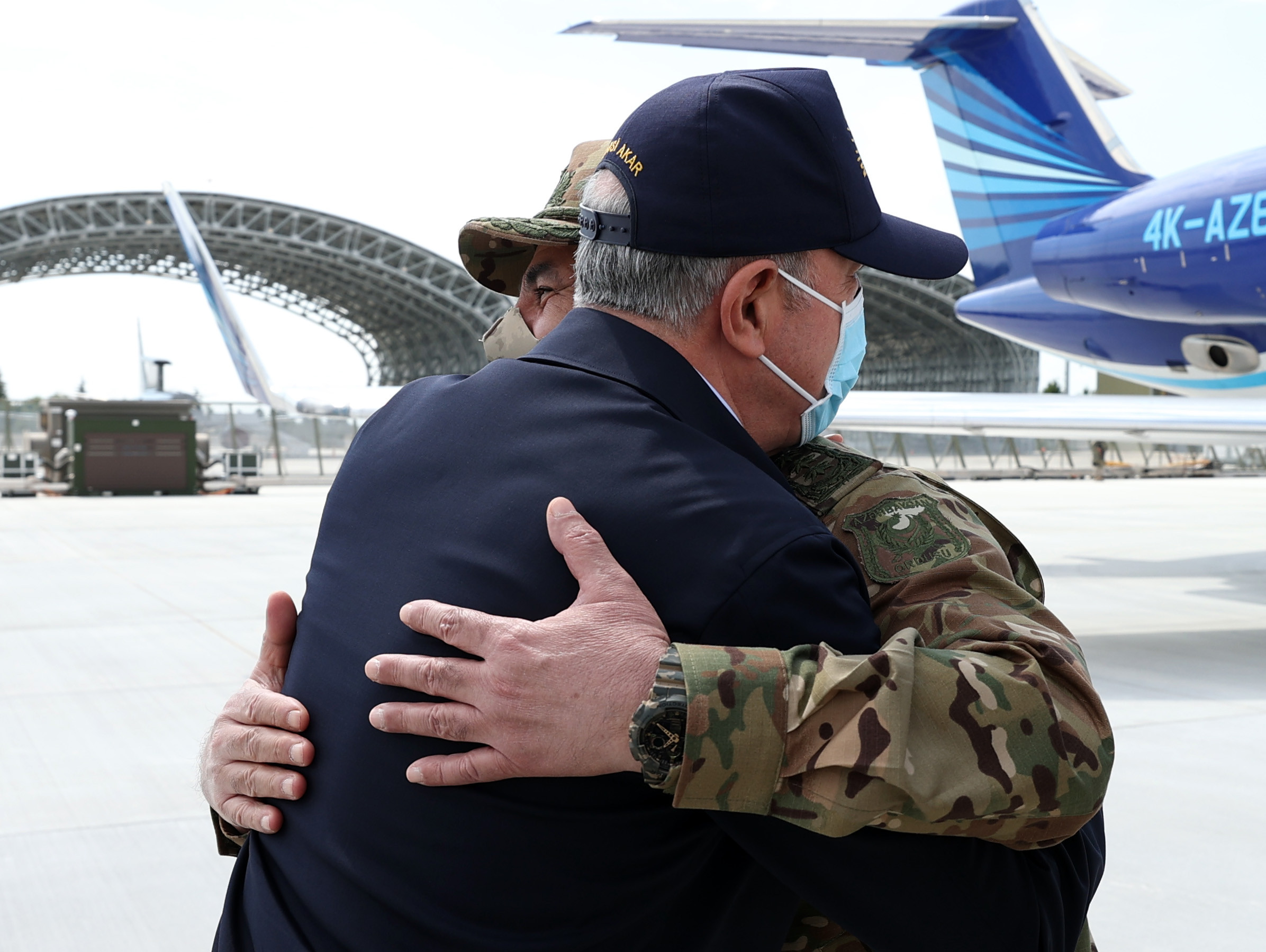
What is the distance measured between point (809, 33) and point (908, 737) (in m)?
13.5

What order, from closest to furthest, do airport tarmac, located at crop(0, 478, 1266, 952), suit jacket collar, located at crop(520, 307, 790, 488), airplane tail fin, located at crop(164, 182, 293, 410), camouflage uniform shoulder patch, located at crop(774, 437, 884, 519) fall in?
suit jacket collar, located at crop(520, 307, 790, 488), camouflage uniform shoulder patch, located at crop(774, 437, 884, 519), airport tarmac, located at crop(0, 478, 1266, 952), airplane tail fin, located at crop(164, 182, 293, 410)

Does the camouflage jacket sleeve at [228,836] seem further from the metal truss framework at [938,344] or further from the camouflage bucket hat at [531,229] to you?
the metal truss framework at [938,344]

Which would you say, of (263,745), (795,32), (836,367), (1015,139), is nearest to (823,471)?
(836,367)

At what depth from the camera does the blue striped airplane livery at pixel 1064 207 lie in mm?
9586

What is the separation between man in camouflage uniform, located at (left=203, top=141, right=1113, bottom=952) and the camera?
3.53 ft

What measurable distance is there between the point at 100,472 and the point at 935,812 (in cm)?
2325

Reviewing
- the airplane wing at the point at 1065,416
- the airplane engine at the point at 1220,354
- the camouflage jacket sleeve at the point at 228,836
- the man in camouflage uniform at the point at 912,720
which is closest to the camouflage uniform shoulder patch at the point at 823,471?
the man in camouflage uniform at the point at 912,720

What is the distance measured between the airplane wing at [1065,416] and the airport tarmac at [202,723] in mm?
1338

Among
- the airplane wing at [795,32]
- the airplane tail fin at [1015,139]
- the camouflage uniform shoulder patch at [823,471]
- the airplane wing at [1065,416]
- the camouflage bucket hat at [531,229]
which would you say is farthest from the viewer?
the airplane tail fin at [1015,139]

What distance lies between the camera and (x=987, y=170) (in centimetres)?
1442

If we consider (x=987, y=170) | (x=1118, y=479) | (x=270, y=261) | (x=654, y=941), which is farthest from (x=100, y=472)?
(x=270, y=261)

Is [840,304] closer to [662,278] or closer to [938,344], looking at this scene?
[662,278]

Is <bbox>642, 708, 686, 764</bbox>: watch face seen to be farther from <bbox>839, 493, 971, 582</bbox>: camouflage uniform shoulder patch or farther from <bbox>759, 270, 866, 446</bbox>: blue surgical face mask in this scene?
<bbox>759, 270, 866, 446</bbox>: blue surgical face mask

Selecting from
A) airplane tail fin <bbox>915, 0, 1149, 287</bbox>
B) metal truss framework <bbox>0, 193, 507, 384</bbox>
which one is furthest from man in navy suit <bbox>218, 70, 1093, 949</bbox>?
metal truss framework <bbox>0, 193, 507, 384</bbox>
